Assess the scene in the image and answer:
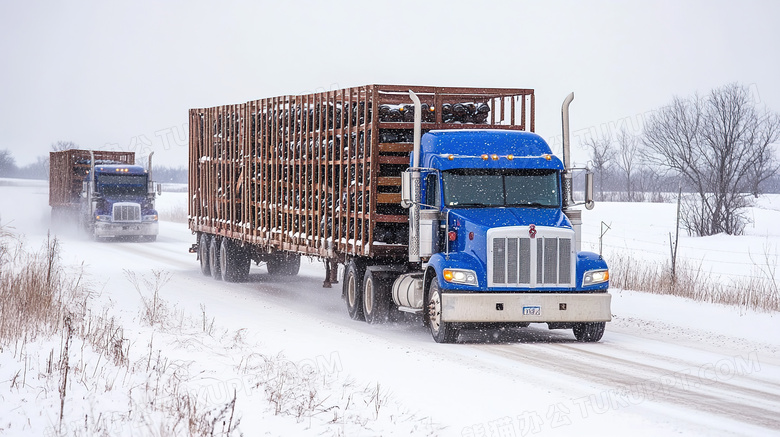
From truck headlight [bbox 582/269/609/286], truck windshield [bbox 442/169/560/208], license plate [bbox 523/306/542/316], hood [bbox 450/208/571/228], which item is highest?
truck windshield [bbox 442/169/560/208]

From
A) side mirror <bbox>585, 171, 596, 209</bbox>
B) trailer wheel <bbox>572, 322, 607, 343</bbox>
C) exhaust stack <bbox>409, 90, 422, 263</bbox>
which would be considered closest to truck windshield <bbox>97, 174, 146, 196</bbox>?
exhaust stack <bbox>409, 90, 422, 263</bbox>

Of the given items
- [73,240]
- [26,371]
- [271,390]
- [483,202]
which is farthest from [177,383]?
[73,240]

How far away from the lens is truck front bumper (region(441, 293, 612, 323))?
13.7 metres

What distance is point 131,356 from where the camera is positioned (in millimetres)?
11234

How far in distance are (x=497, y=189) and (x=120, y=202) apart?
2901 centimetres

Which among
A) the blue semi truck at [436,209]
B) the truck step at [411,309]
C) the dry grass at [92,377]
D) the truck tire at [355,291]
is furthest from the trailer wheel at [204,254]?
the dry grass at [92,377]

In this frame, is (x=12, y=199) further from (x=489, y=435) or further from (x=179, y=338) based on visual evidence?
(x=489, y=435)

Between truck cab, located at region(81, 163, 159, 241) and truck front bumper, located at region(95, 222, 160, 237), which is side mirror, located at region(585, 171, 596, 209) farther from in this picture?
truck cab, located at region(81, 163, 159, 241)

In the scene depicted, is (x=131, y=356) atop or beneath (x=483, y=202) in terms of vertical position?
beneath

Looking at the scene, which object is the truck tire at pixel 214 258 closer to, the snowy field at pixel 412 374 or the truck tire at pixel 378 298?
the snowy field at pixel 412 374

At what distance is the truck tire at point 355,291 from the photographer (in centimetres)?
1709

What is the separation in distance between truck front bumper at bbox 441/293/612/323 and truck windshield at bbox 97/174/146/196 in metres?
30.1

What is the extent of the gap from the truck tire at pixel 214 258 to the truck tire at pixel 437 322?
12028 millimetres

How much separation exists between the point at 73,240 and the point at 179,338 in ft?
99.9
